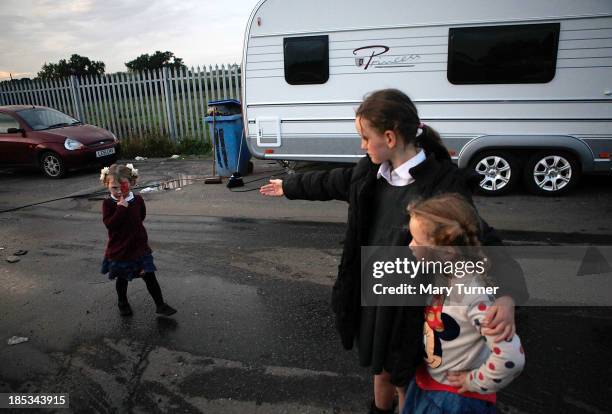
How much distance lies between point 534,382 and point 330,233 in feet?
10.3

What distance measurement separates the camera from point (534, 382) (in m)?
2.63

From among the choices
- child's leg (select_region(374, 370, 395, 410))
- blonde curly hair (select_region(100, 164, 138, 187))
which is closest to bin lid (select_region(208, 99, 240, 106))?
blonde curly hair (select_region(100, 164, 138, 187))

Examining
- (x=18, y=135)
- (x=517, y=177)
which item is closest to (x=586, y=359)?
(x=517, y=177)

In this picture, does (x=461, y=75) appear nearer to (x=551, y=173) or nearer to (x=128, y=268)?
(x=551, y=173)

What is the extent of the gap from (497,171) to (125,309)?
584 cm

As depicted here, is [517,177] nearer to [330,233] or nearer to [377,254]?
[330,233]

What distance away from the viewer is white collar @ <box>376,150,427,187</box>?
5.75 feet

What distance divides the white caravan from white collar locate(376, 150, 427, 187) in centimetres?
549

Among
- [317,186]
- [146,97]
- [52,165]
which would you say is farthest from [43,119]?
[317,186]

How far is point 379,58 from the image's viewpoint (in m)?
6.94

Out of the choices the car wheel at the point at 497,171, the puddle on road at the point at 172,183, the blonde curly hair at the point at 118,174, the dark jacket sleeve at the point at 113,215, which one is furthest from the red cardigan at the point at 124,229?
the car wheel at the point at 497,171

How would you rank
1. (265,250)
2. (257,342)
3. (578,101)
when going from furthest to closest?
(578,101), (265,250), (257,342)

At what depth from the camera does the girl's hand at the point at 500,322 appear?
52.4 inches

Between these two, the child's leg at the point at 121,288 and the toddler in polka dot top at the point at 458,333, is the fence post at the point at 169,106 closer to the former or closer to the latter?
the child's leg at the point at 121,288
